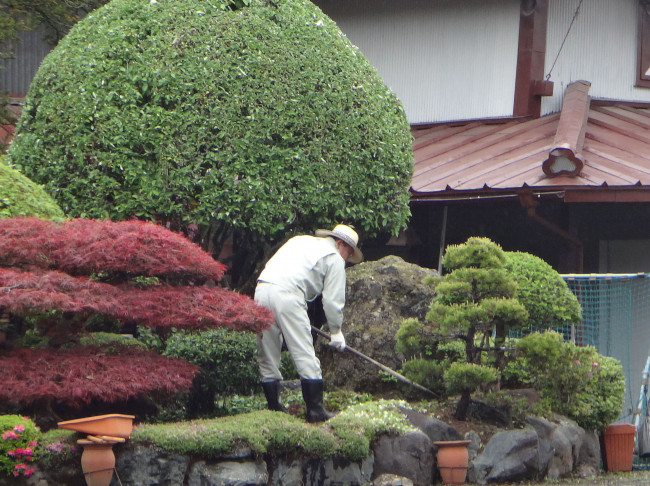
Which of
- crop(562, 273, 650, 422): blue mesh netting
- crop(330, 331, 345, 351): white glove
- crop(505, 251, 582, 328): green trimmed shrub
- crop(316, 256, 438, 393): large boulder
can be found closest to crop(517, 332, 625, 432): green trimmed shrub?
crop(505, 251, 582, 328): green trimmed shrub

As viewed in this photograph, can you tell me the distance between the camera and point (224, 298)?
7414 mm

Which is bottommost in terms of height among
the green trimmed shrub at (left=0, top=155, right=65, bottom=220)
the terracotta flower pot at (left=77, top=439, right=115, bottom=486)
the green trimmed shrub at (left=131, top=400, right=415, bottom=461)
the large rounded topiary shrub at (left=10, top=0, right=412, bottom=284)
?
the terracotta flower pot at (left=77, top=439, right=115, bottom=486)

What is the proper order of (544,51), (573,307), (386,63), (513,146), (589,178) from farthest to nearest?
(386,63) < (544,51) < (513,146) < (589,178) < (573,307)

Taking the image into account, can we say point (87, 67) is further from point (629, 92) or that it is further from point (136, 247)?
point (629, 92)

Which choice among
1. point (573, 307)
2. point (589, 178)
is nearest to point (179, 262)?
point (573, 307)

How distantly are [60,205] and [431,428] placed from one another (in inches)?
150

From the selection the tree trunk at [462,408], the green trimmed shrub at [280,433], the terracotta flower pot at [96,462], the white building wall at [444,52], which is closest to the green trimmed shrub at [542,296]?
the tree trunk at [462,408]

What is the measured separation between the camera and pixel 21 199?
7973 millimetres

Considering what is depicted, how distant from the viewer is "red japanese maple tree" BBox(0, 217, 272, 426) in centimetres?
662

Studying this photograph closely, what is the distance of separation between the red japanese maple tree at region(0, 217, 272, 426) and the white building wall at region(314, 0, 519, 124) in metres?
7.99

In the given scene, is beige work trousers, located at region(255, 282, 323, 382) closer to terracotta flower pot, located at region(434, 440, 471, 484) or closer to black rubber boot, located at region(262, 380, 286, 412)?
black rubber boot, located at region(262, 380, 286, 412)

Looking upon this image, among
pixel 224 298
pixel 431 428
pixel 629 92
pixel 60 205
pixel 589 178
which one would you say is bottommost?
pixel 431 428

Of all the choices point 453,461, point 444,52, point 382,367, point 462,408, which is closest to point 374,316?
point 382,367

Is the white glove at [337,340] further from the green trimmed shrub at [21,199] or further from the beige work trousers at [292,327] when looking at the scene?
the green trimmed shrub at [21,199]
